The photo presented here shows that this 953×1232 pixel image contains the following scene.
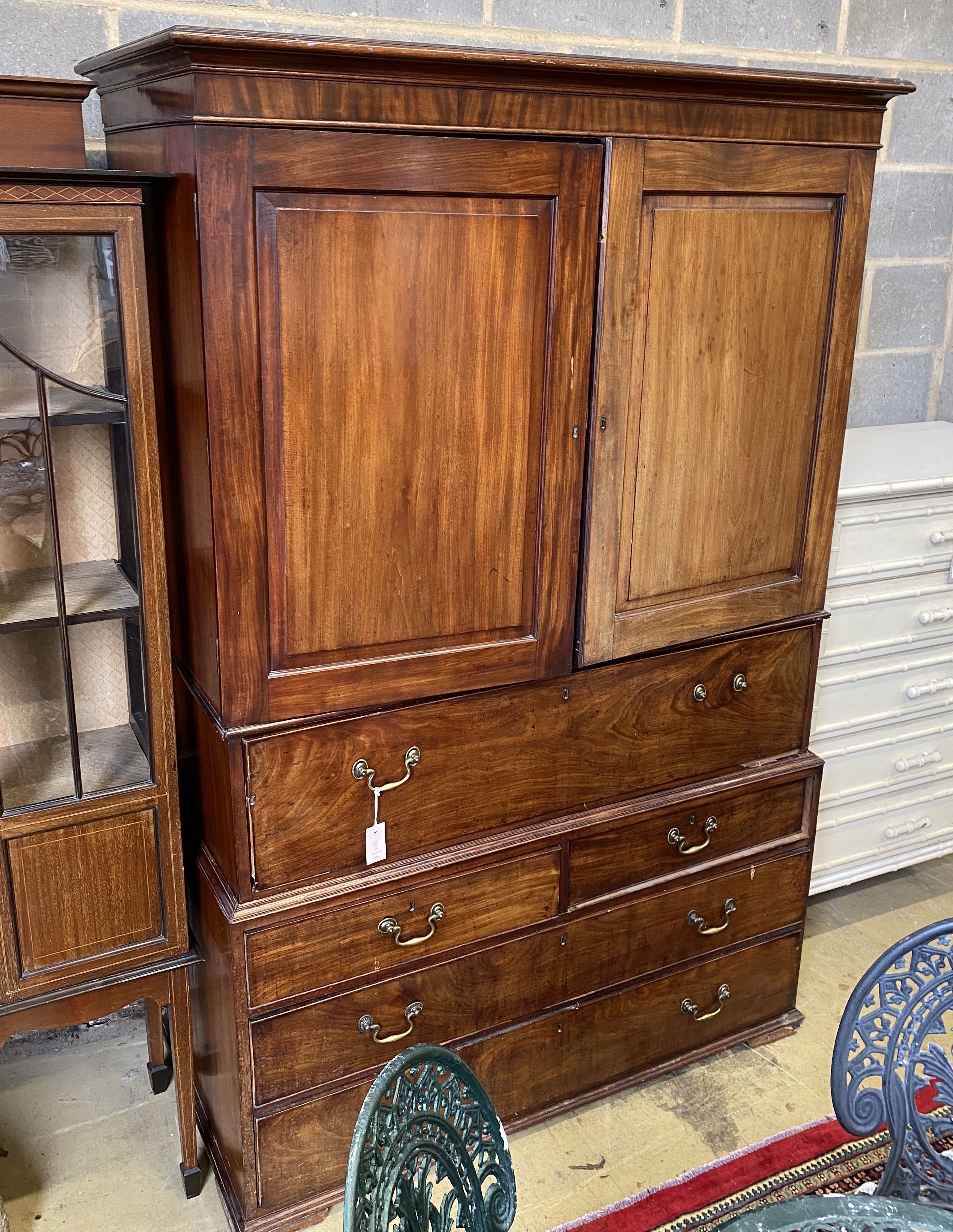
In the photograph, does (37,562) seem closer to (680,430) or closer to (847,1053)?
(680,430)

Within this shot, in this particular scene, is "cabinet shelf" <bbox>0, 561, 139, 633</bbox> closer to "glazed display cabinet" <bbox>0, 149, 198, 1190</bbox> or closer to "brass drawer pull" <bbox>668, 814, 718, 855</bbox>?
"glazed display cabinet" <bbox>0, 149, 198, 1190</bbox>

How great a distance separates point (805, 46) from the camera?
244 centimetres

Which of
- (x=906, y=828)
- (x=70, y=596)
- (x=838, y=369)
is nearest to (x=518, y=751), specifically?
(x=70, y=596)

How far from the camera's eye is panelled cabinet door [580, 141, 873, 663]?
1.65m

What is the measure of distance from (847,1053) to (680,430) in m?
0.92

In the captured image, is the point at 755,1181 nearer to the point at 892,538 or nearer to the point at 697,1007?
the point at 697,1007

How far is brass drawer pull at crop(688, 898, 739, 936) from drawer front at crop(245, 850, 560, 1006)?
1.04 ft

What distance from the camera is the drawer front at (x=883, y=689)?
2.38 m

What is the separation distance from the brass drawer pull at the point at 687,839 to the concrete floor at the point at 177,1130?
1.58 ft

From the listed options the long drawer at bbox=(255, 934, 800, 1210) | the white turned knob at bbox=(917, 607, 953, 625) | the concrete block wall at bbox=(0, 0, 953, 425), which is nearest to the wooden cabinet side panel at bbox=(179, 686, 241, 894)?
the long drawer at bbox=(255, 934, 800, 1210)

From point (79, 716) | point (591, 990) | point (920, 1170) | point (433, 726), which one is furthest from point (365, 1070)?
point (920, 1170)

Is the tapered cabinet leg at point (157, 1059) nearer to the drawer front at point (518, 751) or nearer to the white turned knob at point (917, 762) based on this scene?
the drawer front at point (518, 751)

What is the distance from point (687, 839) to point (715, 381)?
837 mm

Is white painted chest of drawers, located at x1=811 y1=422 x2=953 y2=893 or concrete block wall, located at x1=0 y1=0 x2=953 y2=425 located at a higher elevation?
concrete block wall, located at x1=0 y1=0 x2=953 y2=425
